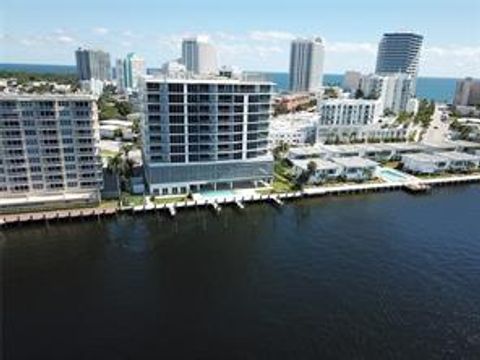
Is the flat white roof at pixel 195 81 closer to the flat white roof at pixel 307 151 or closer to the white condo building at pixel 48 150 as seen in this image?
the white condo building at pixel 48 150

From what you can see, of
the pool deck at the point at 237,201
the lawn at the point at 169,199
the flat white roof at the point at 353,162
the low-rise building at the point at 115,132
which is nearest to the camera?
the pool deck at the point at 237,201

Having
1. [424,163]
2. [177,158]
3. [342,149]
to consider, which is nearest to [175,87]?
[177,158]

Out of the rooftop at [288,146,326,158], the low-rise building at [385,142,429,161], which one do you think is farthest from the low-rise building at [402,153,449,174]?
the rooftop at [288,146,326,158]

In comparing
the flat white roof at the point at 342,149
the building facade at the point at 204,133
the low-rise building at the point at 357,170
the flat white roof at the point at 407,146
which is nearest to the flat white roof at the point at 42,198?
the building facade at the point at 204,133

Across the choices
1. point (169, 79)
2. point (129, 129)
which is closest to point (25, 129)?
point (169, 79)

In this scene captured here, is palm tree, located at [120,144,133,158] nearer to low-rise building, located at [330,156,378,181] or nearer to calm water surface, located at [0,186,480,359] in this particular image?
calm water surface, located at [0,186,480,359]
